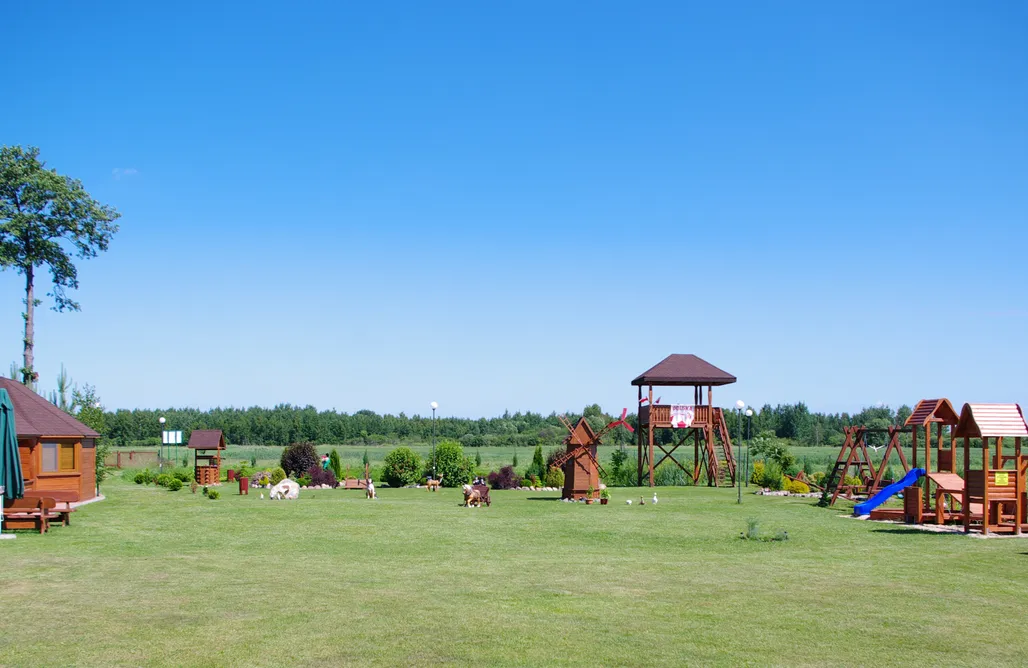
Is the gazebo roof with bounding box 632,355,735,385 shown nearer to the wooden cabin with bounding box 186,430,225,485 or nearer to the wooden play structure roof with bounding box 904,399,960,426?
the wooden play structure roof with bounding box 904,399,960,426

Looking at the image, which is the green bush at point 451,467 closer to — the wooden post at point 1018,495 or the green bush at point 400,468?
the green bush at point 400,468

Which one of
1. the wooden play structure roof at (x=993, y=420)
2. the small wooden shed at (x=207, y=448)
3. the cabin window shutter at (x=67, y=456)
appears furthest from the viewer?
the small wooden shed at (x=207, y=448)

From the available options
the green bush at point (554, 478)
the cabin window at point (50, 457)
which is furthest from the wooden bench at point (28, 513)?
the green bush at point (554, 478)

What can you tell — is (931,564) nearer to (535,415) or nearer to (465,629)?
(465,629)

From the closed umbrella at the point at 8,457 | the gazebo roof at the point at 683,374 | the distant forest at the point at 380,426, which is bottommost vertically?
the distant forest at the point at 380,426

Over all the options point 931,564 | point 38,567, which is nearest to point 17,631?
point 38,567

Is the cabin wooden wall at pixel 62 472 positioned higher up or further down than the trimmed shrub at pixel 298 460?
higher up

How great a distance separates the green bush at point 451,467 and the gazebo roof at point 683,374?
10163mm

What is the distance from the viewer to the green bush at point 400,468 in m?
42.1

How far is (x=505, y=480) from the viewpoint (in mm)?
40312

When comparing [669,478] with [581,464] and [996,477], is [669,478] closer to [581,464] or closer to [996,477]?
Result: [581,464]

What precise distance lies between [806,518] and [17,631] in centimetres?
2124

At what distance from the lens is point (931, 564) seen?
17.0 metres

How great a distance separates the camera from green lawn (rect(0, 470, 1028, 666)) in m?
10.3
